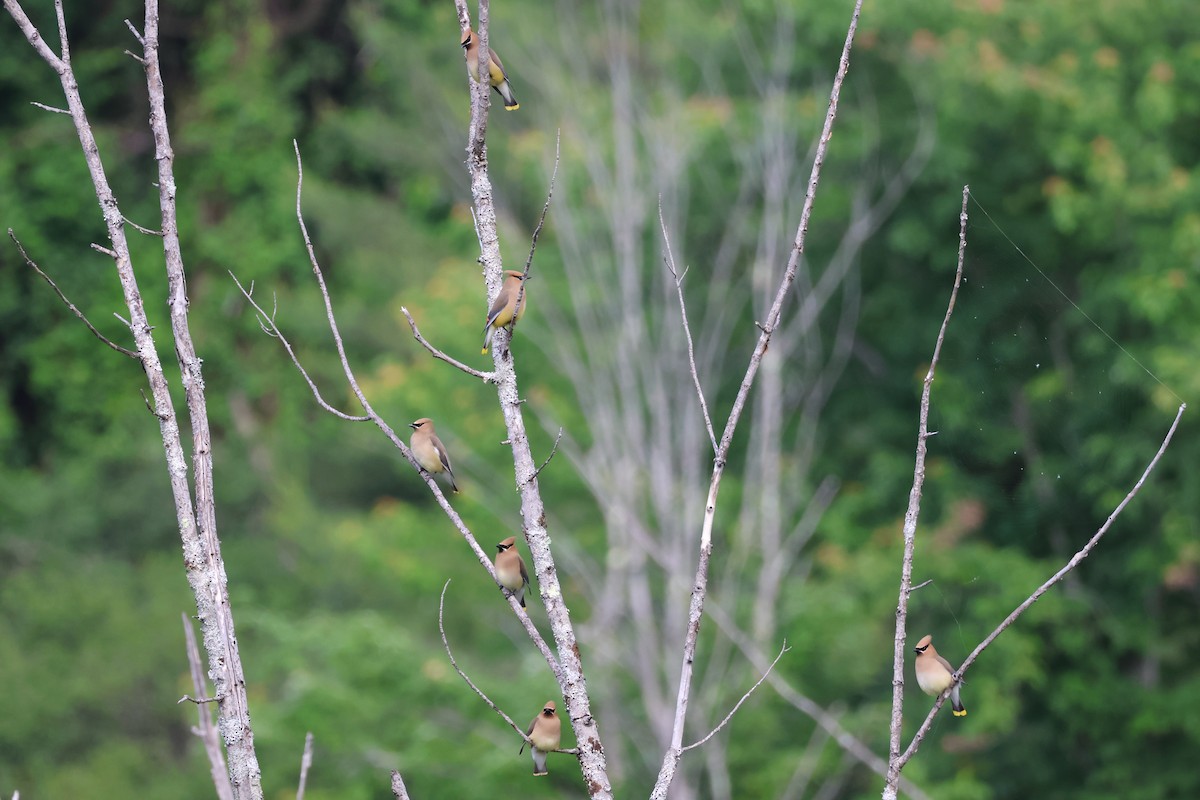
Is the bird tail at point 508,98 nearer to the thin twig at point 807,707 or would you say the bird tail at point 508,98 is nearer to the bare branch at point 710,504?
the bare branch at point 710,504

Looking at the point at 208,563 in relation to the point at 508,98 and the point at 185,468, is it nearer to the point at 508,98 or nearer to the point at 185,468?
the point at 185,468

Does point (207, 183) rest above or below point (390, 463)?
above

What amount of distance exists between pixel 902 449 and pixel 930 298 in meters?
1.53

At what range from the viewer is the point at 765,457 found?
521 inches

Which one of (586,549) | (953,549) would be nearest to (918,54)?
(953,549)

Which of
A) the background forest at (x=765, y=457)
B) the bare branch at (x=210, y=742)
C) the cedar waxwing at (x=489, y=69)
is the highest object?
the background forest at (x=765, y=457)

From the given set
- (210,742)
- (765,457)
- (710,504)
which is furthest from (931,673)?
(765,457)

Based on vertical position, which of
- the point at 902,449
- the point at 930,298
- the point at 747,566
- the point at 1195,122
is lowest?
the point at 747,566

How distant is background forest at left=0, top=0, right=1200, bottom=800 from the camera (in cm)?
1289

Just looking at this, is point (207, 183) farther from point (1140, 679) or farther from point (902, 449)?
point (1140, 679)

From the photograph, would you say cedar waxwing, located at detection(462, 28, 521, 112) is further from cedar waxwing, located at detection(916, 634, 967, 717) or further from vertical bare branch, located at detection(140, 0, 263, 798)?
cedar waxwing, located at detection(916, 634, 967, 717)

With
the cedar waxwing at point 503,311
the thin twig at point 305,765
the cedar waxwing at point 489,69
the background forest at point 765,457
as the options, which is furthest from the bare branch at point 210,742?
the background forest at point 765,457

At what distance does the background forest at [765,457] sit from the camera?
12891 mm

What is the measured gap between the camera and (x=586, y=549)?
1467 cm
